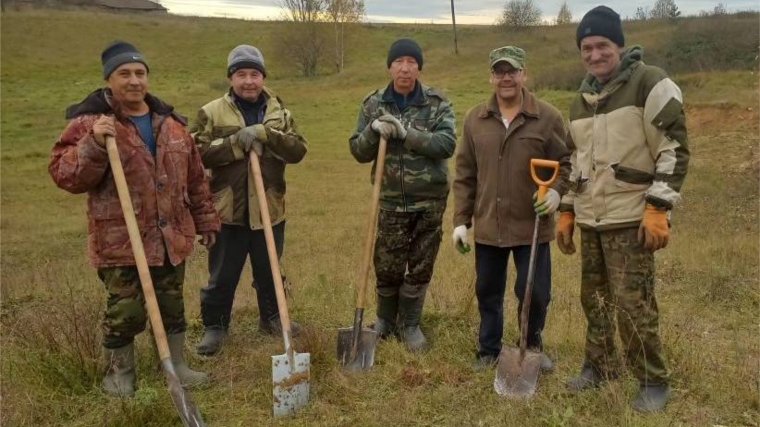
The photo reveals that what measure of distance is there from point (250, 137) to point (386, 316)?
1680 millimetres

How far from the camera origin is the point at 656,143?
3.10 meters

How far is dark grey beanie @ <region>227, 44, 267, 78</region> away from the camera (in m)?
4.07

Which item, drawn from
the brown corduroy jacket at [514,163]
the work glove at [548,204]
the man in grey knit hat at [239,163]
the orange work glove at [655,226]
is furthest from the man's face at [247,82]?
the orange work glove at [655,226]

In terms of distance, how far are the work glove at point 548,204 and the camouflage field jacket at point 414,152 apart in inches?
30.7

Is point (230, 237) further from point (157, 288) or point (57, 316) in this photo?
point (57, 316)

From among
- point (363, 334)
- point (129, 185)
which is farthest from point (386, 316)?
point (129, 185)

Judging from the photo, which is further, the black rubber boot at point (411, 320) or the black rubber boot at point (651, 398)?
the black rubber boot at point (411, 320)

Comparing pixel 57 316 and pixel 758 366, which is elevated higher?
pixel 57 316

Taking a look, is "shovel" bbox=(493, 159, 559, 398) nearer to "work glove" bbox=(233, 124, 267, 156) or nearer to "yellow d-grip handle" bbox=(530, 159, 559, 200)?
"yellow d-grip handle" bbox=(530, 159, 559, 200)

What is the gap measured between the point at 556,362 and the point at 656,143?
167 centimetres

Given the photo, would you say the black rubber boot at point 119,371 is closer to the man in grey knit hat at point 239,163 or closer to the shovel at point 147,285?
the shovel at point 147,285

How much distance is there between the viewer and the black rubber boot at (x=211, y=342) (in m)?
4.40

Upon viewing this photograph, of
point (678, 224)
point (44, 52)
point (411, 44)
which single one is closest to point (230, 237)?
point (411, 44)

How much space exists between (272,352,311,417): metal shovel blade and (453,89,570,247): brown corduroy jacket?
1.36 metres
